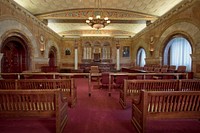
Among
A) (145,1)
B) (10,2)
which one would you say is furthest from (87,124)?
(145,1)

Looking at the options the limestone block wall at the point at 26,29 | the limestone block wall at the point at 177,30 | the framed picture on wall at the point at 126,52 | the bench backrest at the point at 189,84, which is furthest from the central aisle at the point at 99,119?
the framed picture on wall at the point at 126,52

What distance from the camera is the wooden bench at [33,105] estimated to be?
→ 271 centimetres

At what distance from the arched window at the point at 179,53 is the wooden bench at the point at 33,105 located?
366 inches

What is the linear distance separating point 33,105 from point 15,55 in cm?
724

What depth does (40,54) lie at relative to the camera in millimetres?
10625

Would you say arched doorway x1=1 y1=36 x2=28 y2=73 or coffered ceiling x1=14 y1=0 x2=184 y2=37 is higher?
coffered ceiling x1=14 y1=0 x2=184 y2=37

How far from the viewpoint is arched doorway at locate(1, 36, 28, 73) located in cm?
802

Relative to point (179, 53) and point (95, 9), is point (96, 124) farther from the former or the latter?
point (95, 9)

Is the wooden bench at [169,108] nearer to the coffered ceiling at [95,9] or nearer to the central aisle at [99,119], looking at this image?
the central aisle at [99,119]

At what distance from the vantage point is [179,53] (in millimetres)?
10430

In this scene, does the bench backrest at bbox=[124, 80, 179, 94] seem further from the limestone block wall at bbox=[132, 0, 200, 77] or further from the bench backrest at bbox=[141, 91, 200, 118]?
the limestone block wall at bbox=[132, 0, 200, 77]

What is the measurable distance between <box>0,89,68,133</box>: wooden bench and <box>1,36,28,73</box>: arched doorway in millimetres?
6034

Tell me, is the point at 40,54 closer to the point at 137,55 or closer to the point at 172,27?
the point at 172,27

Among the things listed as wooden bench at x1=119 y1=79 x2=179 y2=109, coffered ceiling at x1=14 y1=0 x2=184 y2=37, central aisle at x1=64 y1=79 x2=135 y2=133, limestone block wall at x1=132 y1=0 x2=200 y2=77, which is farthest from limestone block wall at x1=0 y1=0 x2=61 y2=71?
limestone block wall at x1=132 y1=0 x2=200 y2=77
